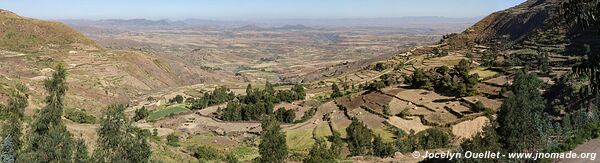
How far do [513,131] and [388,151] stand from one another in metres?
14.7

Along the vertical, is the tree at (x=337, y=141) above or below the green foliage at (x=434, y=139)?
below

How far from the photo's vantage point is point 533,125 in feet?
78.2

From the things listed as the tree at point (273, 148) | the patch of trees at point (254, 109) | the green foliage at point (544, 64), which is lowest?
the patch of trees at point (254, 109)

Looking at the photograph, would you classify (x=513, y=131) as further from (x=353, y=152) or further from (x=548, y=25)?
(x=548, y=25)

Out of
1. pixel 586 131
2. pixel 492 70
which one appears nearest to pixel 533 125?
pixel 586 131

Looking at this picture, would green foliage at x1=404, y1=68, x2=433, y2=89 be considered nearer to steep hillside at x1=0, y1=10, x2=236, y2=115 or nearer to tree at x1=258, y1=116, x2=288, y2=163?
tree at x1=258, y1=116, x2=288, y2=163

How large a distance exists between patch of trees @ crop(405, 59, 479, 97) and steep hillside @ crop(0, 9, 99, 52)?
3496 inches

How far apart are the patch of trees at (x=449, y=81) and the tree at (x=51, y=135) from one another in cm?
4117

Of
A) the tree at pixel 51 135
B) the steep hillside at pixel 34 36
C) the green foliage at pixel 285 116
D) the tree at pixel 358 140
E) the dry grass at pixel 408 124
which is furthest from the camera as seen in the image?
the steep hillside at pixel 34 36

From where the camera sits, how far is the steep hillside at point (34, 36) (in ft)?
366

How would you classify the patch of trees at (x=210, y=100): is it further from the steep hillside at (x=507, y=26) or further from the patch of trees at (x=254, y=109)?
the steep hillside at (x=507, y=26)

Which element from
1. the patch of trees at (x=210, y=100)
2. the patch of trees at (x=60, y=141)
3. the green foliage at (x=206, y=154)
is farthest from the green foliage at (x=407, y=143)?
the patch of trees at (x=210, y=100)

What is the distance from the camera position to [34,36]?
388 ft

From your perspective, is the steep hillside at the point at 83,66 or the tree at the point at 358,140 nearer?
the tree at the point at 358,140
